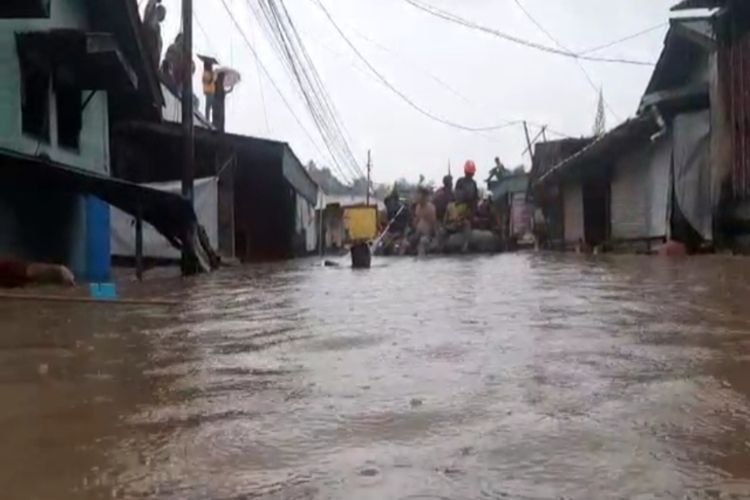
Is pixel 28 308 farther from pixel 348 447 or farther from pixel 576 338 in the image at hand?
pixel 348 447

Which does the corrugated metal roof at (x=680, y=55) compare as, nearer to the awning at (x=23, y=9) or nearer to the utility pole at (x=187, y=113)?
the utility pole at (x=187, y=113)

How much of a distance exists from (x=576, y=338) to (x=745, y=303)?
2.18 metres

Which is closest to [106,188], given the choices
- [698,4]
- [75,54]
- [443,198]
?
[75,54]

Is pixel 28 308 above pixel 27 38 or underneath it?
underneath

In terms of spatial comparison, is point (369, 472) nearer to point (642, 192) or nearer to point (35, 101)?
point (35, 101)

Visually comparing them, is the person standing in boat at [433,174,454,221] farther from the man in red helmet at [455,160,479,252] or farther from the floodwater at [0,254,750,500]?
the floodwater at [0,254,750,500]

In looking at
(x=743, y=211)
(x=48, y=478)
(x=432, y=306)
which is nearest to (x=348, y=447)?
(x=48, y=478)

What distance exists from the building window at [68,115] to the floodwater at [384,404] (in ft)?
25.8

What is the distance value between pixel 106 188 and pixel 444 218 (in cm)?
1203

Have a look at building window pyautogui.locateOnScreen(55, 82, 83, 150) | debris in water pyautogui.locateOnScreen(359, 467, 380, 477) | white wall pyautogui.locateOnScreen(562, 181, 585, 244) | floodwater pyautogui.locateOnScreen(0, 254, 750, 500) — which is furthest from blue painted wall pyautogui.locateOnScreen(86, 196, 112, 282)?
white wall pyautogui.locateOnScreen(562, 181, 585, 244)

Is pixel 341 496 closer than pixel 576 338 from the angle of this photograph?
Yes

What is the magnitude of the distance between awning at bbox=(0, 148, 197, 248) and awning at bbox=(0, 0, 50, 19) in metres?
1.55

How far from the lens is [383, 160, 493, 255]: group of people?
22047 mm

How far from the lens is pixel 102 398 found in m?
3.56
